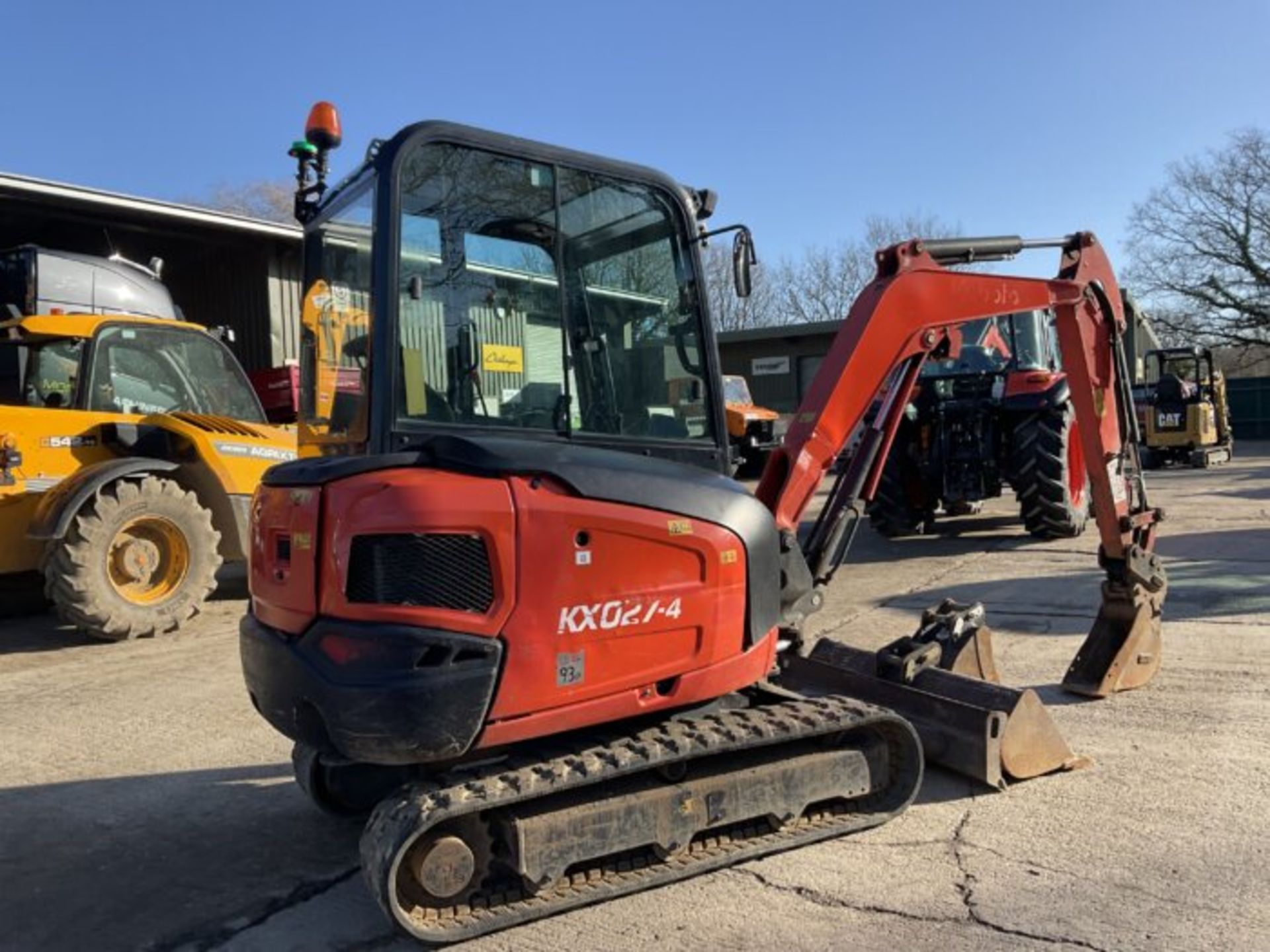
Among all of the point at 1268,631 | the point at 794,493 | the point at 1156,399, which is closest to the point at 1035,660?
the point at 1268,631

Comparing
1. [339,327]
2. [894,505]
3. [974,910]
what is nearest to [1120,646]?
[974,910]

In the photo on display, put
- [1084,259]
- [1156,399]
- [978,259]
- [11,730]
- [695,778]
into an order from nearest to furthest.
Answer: [695,778] → [978,259] → [1084,259] → [11,730] → [1156,399]

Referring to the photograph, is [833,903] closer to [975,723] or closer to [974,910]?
[974,910]

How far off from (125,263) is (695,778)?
9874mm

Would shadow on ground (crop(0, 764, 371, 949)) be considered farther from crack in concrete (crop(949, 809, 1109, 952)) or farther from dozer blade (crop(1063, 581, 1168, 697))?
dozer blade (crop(1063, 581, 1168, 697))

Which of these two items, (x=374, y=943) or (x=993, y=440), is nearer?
(x=374, y=943)

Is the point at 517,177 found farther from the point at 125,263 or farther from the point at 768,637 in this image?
the point at 125,263

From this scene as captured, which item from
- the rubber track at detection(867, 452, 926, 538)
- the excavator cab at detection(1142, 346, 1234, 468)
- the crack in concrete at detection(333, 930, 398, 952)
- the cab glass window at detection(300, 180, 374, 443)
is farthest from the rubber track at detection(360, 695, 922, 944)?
the excavator cab at detection(1142, 346, 1234, 468)

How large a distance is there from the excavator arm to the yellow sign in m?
1.15

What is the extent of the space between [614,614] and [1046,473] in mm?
7568

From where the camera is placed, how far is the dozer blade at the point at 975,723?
3.85 meters

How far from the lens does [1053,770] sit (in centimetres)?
405

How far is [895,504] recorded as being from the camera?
1070 centimetres

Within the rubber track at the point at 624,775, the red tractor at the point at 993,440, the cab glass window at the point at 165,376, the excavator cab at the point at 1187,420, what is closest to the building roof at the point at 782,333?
the excavator cab at the point at 1187,420
